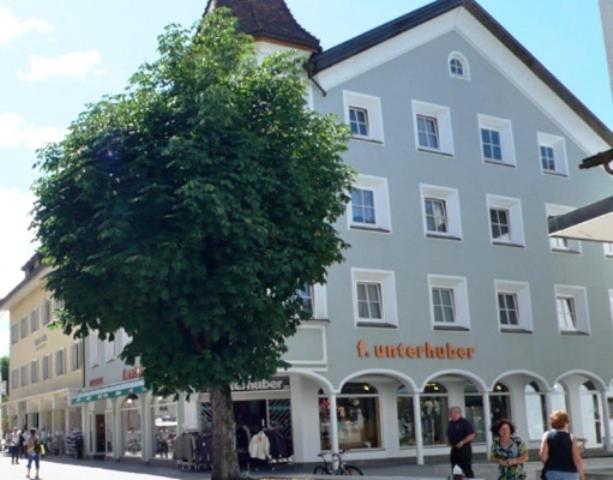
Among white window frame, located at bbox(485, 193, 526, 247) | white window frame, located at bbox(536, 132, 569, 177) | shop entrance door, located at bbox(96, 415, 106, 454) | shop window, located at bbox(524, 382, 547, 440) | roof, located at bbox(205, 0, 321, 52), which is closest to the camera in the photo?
roof, located at bbox(205, 0, 321, 52)

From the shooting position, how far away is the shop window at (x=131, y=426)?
33.4 metres

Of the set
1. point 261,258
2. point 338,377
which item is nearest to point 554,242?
point 338,377

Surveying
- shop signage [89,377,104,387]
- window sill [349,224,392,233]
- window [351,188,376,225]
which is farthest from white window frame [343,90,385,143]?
shop signage [89,377,104,387]

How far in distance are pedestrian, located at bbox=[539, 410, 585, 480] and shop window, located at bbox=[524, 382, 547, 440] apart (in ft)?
69.9

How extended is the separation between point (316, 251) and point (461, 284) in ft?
46.5

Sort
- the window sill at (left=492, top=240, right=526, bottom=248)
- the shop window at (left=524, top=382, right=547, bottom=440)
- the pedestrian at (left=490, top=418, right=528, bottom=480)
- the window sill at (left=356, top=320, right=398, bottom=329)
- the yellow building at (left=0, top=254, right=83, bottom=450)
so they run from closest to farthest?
the pedestrian at (left=490, top=418, right=528, bottom=480) → the window sill at (left=356, top=320, right=398, bottom=329) → the window sill at (left=492, top=240, right=526, bottom=248) → the shop window at (left=524, top=382, right=547, bottom=440) → the yellow building at (left=0, top=254, right=83, bottom=450)

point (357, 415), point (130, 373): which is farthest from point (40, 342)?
point (357, 415)

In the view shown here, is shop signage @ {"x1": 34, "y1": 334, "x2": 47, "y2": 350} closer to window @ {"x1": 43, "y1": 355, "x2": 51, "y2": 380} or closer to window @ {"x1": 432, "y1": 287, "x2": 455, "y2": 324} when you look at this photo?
window @ {"x1": 43, "y1": 355, "x2": 51, "y2": 380}

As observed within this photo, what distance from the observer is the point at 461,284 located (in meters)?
29.8


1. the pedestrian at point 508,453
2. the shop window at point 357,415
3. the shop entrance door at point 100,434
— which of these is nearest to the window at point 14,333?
the shop entrance door at point 100,434

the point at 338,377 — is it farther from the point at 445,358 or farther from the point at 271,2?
the point at 271,2

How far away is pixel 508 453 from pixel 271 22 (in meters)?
19.1

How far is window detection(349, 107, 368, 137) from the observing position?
94.9 ft

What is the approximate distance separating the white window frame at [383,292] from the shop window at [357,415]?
2052 millimetres
